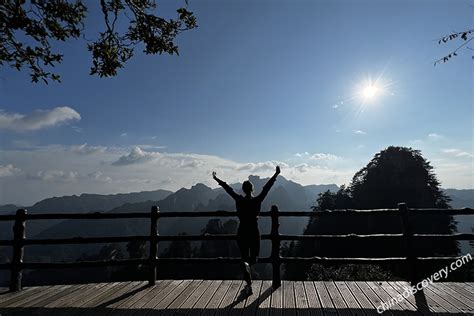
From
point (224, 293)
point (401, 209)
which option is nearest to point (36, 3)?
point (224, 293)

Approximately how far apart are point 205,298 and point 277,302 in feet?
4.26

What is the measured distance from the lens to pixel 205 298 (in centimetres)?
580

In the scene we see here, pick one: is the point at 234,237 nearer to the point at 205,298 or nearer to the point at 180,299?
the point at 205,298

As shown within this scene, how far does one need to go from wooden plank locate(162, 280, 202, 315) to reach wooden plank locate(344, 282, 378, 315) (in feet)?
9.72

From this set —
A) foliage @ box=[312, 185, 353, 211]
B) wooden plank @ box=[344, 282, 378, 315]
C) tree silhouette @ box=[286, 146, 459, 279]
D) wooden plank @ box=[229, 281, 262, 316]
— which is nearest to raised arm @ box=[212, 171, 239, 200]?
wooden plank @ box=[229, 281, 262, 316]

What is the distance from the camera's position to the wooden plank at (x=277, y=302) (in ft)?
16.6

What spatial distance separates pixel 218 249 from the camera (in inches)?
2244

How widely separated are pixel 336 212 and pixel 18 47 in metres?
6.65

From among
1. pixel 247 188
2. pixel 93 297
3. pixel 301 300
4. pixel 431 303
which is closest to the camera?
pixel 431 303

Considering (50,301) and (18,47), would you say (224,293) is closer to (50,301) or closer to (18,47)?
(50,301)

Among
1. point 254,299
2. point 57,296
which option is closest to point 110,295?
point 57,296

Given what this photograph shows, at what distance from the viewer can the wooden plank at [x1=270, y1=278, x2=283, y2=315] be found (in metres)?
5.05

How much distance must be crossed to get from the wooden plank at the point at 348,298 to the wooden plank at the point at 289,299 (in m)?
0.89

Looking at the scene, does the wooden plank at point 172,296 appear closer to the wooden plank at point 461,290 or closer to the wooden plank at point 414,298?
the wooden plank at point 414,298
